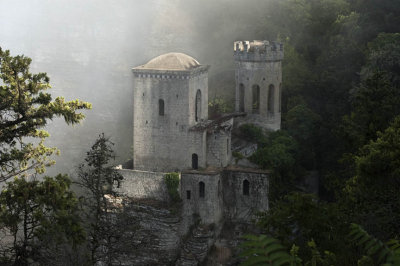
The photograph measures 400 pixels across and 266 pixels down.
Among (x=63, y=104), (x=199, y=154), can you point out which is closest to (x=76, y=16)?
(x=199, y=154)

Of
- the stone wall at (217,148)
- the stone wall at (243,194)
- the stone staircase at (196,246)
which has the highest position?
the stone wall at (217,148)

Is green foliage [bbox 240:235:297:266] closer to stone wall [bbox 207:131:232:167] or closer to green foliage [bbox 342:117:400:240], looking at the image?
green foliage [bbox 342:117:400:240]

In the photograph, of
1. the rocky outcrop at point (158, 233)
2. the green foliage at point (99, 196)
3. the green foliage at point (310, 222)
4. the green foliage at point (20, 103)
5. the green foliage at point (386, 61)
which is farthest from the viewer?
the green foliage at point (386, 61)

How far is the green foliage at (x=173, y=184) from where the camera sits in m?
29.4

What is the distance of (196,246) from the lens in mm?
28969

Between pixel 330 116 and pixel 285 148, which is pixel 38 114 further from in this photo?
pixel 330 116

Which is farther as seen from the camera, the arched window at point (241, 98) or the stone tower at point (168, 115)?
the arched window at point (241, 98)

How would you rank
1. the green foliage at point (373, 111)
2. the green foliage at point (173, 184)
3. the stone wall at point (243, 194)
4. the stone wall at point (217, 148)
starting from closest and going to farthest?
the green foliage at point (373, 111) < the green foliage at point (173, 184) < the stone wall at point (243, 194) < the stone wall at point (217, 148)

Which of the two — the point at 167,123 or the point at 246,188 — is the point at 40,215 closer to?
the point at 167,123

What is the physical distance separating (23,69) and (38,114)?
1273 millimetres

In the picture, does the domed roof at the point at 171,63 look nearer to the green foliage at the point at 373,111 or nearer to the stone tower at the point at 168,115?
the stone tower at the point at 168,115

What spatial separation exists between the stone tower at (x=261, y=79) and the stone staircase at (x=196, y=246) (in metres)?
8.32

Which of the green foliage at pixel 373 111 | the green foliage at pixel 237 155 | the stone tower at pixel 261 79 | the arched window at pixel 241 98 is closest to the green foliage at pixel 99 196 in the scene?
the green foliage at pixel 237 155

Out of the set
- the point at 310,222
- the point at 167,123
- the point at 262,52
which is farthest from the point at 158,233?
the point at 262,52
